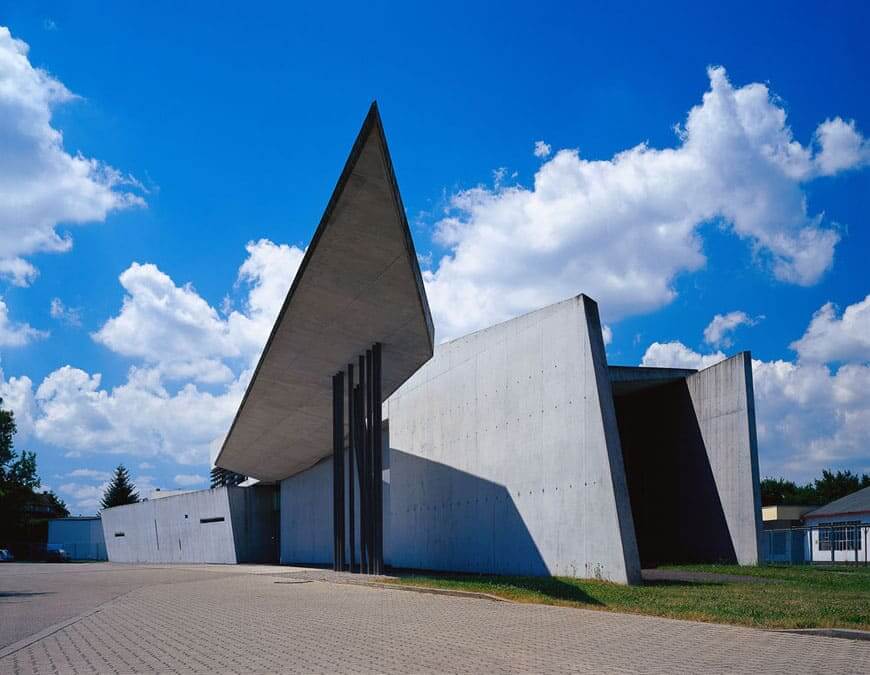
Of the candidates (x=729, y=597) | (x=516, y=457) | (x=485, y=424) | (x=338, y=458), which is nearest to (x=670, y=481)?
(x=485, y=424)

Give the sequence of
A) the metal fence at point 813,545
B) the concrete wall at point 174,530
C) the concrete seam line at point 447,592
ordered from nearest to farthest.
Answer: the concrete seam line at point 447,592 < the metal fence at point 813,545 < the concrete wall at point 174,530

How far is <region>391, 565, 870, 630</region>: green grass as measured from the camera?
10.3m

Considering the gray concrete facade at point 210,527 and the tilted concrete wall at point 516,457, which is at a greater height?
the tilted concrete wall at point 516,457

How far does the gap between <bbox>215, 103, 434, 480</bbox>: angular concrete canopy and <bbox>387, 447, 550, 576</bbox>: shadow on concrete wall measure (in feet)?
9.75

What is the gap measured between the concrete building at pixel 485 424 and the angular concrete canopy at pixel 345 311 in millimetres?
48

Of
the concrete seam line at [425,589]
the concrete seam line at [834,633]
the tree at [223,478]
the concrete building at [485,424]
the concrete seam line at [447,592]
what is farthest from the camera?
the tree at [223,478]

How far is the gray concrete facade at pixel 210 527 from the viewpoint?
39250 mm

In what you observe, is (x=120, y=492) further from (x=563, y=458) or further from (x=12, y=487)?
(x=563, y=458)

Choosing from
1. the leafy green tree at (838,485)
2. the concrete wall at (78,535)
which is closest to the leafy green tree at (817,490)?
the leafy green tree at (838,485)

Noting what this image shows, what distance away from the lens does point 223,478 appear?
5212 centimetres

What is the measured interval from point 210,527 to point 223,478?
38.5ft

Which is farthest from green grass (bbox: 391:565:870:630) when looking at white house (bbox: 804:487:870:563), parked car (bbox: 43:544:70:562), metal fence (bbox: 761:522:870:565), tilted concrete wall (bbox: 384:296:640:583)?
parked car (bbox: 43:544:70:562)

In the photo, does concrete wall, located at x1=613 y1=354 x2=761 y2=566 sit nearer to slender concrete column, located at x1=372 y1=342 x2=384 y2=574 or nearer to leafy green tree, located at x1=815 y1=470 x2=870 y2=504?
slender concrete column, located at x1=372 y1=342 x2=384 y2=574

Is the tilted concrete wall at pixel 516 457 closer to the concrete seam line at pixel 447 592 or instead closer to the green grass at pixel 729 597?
the green grass at pixel 729 597
